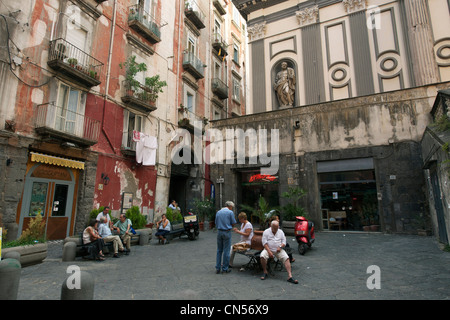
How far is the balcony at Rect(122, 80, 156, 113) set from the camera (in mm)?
13125

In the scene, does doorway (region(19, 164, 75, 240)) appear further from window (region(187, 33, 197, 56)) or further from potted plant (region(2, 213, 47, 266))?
window (region(187, 33, 197, 56))

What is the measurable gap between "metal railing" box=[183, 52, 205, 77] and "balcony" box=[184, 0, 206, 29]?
267 centimetres

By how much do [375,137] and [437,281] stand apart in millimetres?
9597

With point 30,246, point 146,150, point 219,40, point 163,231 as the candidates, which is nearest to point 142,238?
point 163,231

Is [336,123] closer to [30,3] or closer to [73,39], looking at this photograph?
[73,39]

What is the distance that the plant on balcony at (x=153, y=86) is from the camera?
1404 cm

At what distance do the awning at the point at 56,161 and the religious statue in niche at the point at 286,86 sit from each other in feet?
44.7

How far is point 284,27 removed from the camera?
20.0 meters

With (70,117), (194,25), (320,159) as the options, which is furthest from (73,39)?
(320,159)

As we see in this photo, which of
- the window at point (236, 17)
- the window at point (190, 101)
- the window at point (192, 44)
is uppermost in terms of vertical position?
the window at point (236, 17)

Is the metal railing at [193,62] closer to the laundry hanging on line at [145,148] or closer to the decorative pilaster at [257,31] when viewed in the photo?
the decorative pilaster at [257,31]

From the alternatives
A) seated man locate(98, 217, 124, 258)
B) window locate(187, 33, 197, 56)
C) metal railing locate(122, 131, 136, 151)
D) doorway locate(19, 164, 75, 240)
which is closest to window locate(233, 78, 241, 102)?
window locate(187, 33, 197, 56)

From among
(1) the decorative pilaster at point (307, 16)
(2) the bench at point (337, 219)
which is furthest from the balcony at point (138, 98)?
(1) the decorative pilaster at point (307, 16)

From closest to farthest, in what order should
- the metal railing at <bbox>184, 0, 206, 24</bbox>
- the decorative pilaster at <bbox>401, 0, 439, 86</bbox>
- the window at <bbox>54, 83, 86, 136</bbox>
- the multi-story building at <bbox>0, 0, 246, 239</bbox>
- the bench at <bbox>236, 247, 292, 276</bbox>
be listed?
the bench at <bbox>236, 247, 292, 276</bbox> → the multi-story building at <bbox>0, 0, 246, 239</bbox> → the window at <bbox>54, 83, 86, 136</bbox> → the decorative pilaster at <bbox>401, 0, 439, 86</bbox> → the metal railing at <bbox>184, 0, 206, 24</bbox>
